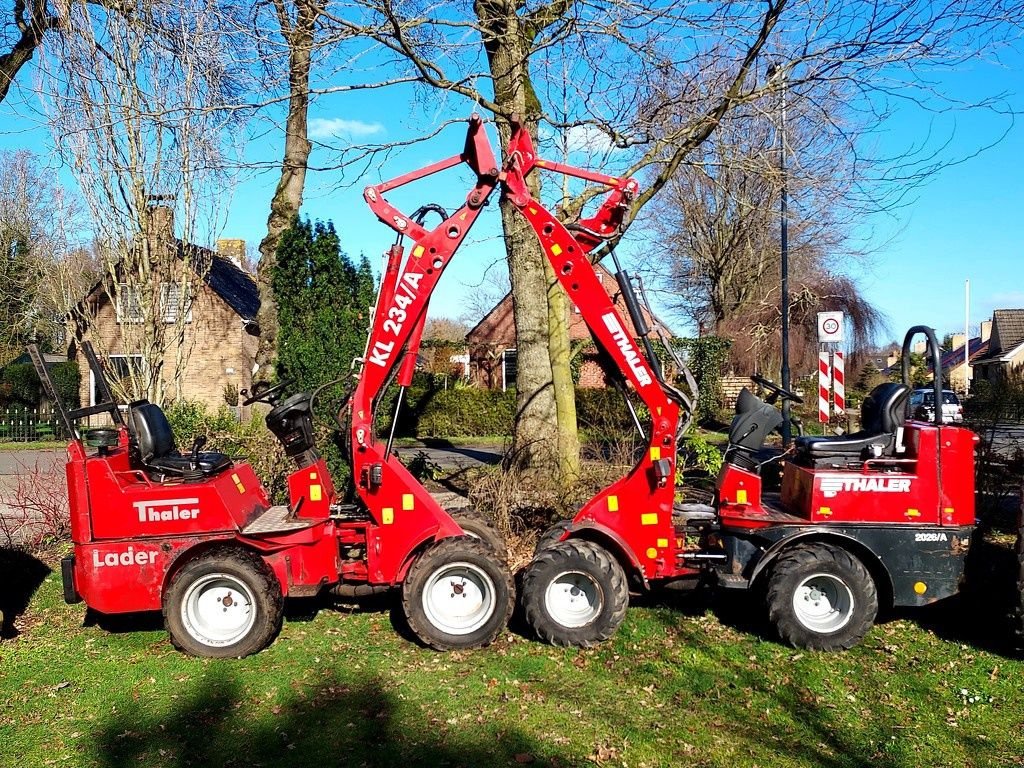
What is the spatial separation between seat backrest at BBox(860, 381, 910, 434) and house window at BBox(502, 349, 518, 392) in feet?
75.8

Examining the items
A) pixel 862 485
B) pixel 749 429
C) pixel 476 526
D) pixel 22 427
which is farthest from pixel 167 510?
pixel 22 427

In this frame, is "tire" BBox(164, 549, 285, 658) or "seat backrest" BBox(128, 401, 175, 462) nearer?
→ "tire" BBox(164, 549, 285, 658)

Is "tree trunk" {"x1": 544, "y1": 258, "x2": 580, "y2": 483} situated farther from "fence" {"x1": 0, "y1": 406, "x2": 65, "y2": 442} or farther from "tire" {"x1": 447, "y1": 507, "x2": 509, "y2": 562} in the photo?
"fence" {"x1": 0, "y1": 406, "x2": 65, "y2": 442}

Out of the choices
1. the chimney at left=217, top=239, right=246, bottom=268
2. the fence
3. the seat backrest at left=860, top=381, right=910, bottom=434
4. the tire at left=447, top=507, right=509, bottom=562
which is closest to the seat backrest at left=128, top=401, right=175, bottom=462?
the tire at left=447, top=507, right=509, bottom=562

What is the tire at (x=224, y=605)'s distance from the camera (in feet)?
17.8

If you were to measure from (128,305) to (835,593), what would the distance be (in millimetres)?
10644

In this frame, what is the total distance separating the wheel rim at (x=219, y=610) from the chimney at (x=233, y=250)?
96.8ft

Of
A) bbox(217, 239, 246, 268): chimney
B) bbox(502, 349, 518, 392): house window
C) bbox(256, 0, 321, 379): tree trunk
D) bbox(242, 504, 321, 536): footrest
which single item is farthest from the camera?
bbox(217, 239, 246, 268): chimney

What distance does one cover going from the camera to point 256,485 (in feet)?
21.5

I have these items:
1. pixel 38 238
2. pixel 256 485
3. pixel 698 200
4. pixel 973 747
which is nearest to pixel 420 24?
pixel 256 485

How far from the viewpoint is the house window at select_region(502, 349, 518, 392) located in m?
29.1

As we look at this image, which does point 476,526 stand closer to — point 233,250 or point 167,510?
point 167,510

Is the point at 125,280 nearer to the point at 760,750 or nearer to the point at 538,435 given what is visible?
the point at 538,435

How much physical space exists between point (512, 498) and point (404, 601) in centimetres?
277
